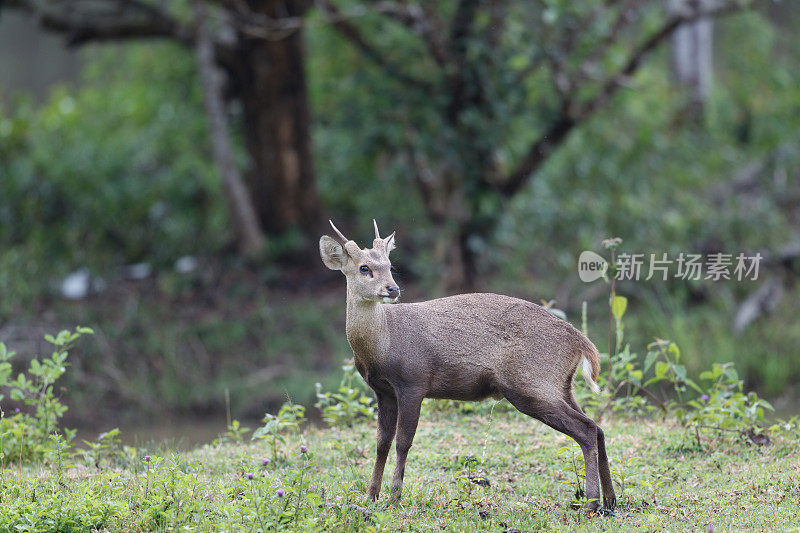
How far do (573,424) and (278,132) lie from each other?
8679 millimetres

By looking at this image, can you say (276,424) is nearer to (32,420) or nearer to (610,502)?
(32,420)

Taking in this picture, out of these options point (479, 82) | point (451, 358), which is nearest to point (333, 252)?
point (451, 358)

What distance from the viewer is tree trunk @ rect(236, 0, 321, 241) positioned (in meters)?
12.4

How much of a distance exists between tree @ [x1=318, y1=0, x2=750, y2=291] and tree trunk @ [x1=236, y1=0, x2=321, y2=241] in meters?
1.47

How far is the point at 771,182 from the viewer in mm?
13008

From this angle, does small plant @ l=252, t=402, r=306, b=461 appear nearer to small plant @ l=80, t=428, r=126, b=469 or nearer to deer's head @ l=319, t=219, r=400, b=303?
small plant @ l=80, t=428, r=126, b=469

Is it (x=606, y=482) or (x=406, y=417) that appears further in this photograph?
(x=606, y=482)

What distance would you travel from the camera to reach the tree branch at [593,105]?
9945mm

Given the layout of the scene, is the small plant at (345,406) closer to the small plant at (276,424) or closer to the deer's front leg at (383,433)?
the small plant at (276,424)

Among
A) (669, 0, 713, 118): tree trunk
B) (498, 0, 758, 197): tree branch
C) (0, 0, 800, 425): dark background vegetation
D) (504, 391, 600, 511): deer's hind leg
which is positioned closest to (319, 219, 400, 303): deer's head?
(504, 391, 600, 511): deer's hind leg

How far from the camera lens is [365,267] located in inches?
181

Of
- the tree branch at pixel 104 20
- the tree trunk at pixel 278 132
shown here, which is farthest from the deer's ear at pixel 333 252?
the tree trunk at pixel 278 132

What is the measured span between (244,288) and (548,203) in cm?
402

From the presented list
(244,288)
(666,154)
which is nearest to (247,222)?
(244,288)
